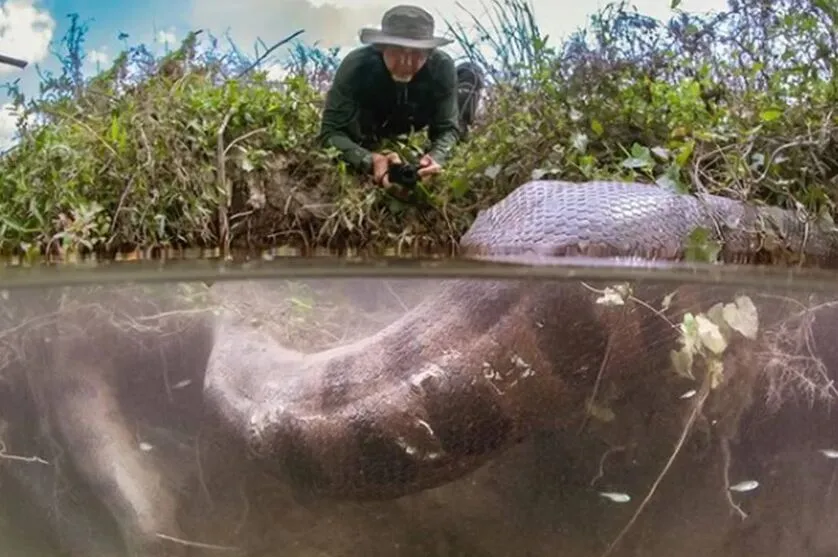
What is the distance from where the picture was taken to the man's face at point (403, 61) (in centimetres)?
180

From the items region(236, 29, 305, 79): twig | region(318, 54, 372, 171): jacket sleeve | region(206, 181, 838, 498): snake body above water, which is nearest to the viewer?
region(206, 181, 838, 498): snake body above water

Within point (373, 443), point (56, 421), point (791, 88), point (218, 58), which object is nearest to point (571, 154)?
point (791, 88)

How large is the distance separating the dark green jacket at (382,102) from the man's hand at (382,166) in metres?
0.07

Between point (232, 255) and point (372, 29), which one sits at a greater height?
point (372, 29)

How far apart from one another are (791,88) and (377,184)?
2.49 feet

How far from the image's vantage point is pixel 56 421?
196 cm

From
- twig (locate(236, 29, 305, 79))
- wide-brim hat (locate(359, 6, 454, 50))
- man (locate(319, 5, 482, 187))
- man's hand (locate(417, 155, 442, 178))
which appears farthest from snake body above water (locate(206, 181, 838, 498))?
twig (locate(236, 29, 305, 79))

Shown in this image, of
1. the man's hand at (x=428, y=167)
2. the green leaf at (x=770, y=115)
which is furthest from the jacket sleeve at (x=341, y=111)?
the green leaf at (x=770, y=115)

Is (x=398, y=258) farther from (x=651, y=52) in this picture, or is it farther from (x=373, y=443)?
(x=651, y=52)

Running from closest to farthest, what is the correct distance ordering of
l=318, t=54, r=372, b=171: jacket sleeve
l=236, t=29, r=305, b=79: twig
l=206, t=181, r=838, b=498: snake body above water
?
l=206, t=181, r=838, b=498: snake body above water → l=318, t=54, r=372, b=171: jacket sleeve → l=236, t=29, r=305, b=79: twig

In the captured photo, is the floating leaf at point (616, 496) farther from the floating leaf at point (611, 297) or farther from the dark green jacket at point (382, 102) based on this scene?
the dark green jacket at point (382, 102)

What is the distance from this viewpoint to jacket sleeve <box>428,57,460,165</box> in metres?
1.74

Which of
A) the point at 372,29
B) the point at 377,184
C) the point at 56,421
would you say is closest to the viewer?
the point at 377,184

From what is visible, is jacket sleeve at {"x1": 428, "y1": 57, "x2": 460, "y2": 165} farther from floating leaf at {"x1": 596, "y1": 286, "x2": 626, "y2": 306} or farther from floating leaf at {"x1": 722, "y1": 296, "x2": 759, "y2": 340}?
floating leaf at {"x1": 722, "y1": 296, "x2": 759, "y2": 340}
